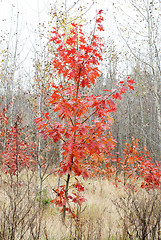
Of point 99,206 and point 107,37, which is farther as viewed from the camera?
point 107,37

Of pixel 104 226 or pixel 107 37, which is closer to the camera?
pixel 104 226

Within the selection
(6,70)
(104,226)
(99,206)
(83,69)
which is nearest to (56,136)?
(83,69)

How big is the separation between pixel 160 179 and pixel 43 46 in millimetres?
4716

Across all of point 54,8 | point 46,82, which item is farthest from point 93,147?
point 54,8

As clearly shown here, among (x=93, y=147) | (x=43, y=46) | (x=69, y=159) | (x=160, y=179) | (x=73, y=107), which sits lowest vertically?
(x=160, y=179)

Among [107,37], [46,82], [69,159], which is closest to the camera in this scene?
[69,159]

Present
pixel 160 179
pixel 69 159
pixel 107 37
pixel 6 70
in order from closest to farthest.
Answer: pixel 69 159 < pixel 160 179 < pixel 6 70 < pixel 107 37

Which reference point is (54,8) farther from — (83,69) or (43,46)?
(83,69)

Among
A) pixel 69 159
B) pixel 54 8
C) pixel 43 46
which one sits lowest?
pixel 69 159

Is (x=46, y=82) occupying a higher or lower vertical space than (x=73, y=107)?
higher

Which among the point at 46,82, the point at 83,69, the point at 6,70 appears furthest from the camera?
the point at 6,70

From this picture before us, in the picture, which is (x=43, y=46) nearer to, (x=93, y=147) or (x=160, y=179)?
(x=93, y=147)

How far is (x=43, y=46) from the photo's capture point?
219 inches

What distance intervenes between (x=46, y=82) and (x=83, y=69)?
248 centimetres
